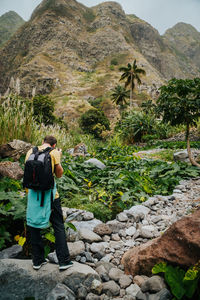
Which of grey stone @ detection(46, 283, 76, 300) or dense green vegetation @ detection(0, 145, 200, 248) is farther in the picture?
dense green vegetation @ detection(0, 145, 200, 248)

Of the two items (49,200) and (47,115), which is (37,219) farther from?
(47,115)

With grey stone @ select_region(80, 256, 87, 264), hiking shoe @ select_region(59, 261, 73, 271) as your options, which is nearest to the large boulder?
grey stone @ select_region(80, 256, 87, 264)

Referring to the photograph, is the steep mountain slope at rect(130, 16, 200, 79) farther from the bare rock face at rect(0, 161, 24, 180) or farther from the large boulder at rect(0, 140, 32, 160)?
the bare rock face at rect(0, 161, 24, 180)

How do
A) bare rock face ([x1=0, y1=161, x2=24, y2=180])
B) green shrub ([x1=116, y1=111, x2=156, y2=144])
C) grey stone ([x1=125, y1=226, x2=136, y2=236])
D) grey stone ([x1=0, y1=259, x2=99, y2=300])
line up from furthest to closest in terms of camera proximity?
1. green shrub ([x1=116, y1=111, x2=156, y2=144])
2. bare rock face ([x1=0, y1=161, x2=24, y2=180])
3. grey stone ([x1=125, y1=226, x2=136, y2=236])
4. grey stone ([x1=0, y1=259, x2=99, y2=300])

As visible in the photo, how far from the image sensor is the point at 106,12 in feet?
328

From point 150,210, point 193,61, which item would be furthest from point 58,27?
point 193,61

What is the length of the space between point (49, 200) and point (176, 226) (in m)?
1.27

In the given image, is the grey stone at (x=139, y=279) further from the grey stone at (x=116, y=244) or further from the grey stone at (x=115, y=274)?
the grey stone at (x=116, y=244)

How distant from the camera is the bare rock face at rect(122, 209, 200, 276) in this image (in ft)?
5.00

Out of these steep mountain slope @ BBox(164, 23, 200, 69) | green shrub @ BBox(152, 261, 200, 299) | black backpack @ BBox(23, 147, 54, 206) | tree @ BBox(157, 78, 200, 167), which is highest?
steep mountain slope @ BBox(164, 23, 200, 69)

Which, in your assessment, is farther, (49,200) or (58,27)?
(58,27)

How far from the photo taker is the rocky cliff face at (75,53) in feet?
195

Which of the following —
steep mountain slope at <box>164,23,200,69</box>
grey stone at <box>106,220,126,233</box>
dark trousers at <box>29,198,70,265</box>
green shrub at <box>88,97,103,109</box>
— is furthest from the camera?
steep mountain slope at <box>164,23,200,69</box>

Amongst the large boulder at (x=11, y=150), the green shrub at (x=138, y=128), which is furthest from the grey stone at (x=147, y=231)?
the green shrub at (x=138, y=128)
